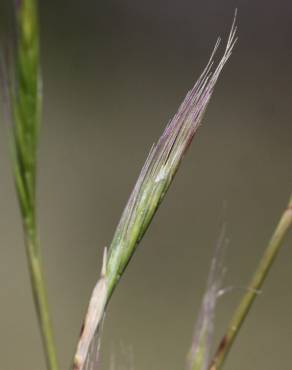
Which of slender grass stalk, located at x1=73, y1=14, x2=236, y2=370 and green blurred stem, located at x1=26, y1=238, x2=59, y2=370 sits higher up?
slender grass stalk, located at x1=73, y1=14, x2=236, y2=370

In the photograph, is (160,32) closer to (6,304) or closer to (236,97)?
(236,97)

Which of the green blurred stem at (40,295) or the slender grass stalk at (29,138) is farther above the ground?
the slender grass stalk at (29,138)

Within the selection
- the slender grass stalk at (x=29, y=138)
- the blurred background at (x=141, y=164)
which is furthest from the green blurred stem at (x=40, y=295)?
the blurred background at (x=141, y=164)

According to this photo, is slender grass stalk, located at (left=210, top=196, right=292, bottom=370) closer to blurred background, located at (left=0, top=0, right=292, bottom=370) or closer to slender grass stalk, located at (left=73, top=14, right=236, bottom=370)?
slender grass stalk, located at (left=73, top=14, right=236, bottom=370)

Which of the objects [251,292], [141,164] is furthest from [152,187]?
[141,164]

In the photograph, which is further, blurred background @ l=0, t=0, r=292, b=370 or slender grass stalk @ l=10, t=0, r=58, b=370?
blurred background @ l=0, t=0, r=292, b=370

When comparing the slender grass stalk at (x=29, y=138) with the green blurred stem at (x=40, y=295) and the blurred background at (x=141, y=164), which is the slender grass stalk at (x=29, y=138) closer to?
the green blurred stem at (x=40, y=295)

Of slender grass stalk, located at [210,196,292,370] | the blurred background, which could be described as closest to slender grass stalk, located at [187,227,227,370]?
slender grass stalk, located at [210,196,292,370]
